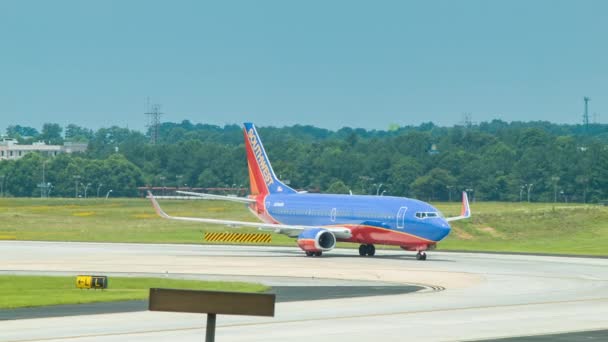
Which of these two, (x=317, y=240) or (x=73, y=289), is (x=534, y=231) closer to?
(x=317, y=240)

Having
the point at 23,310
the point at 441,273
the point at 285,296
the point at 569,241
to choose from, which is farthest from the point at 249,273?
the point at 569,241

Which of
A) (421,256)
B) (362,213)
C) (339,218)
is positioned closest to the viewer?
(421,256)

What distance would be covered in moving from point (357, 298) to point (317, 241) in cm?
3912

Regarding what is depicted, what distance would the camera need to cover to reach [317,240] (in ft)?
319

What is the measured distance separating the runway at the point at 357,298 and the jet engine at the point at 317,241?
854 mm

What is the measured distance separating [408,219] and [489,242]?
1323 inches

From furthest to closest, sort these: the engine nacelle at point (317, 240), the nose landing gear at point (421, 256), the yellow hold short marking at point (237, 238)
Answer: the yellow hold short marking at point (237, 238) → the engine nacelle at point (317, 240) → the nose landing gear at point (421, 256)

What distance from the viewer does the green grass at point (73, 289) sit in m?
55.7

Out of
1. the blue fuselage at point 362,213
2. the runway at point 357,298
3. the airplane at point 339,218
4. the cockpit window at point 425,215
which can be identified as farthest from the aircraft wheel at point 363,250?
the cockpit window at point 425,215

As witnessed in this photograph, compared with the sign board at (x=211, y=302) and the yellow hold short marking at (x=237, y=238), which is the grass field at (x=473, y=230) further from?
the sign board at (x=211, y=302)

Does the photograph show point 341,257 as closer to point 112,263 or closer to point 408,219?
point 408,219

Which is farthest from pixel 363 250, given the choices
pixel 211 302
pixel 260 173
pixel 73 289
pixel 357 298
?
pixel 211 302

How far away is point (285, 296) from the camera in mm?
59312

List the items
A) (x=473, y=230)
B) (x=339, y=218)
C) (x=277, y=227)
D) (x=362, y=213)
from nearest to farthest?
(x=362, y=213) → (x=339, y=218) → (x=277, y=227) → (x=473, y=230)
